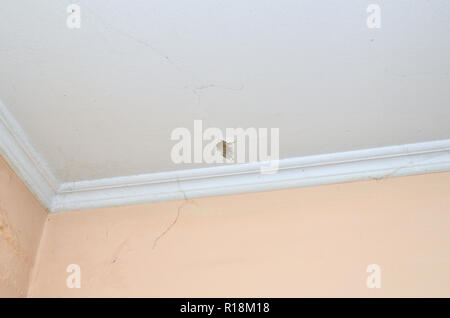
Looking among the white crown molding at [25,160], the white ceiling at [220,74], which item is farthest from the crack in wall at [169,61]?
the white crown molding at [25,160]

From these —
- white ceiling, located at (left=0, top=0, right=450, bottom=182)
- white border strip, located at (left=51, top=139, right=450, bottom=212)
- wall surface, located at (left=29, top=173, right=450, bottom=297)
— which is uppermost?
white ceiling, located at (left=0, top=0, right=450, bottom=182)

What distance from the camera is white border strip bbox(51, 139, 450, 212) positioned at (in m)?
1.93

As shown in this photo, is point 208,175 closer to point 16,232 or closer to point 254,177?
point 254,177

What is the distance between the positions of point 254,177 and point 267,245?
272 mm

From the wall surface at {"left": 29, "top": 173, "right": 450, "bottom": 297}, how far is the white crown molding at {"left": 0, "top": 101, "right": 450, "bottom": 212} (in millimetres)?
33

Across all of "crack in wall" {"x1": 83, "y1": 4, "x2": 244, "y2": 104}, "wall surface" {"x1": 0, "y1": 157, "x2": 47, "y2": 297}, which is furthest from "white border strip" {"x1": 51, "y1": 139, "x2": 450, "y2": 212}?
"crack in wall" {"x1": 83, "y1": 4, "x2": 244, "y2": 104}

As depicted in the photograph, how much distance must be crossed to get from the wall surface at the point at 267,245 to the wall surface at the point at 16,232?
53mm

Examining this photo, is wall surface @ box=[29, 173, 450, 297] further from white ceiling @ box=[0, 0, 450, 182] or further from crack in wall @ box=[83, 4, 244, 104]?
crack in wall @ box=[83, 4, 244, 104]

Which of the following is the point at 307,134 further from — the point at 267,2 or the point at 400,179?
the point at 267,2

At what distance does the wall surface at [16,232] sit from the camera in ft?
6.07

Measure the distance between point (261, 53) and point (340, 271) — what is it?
73 cm
